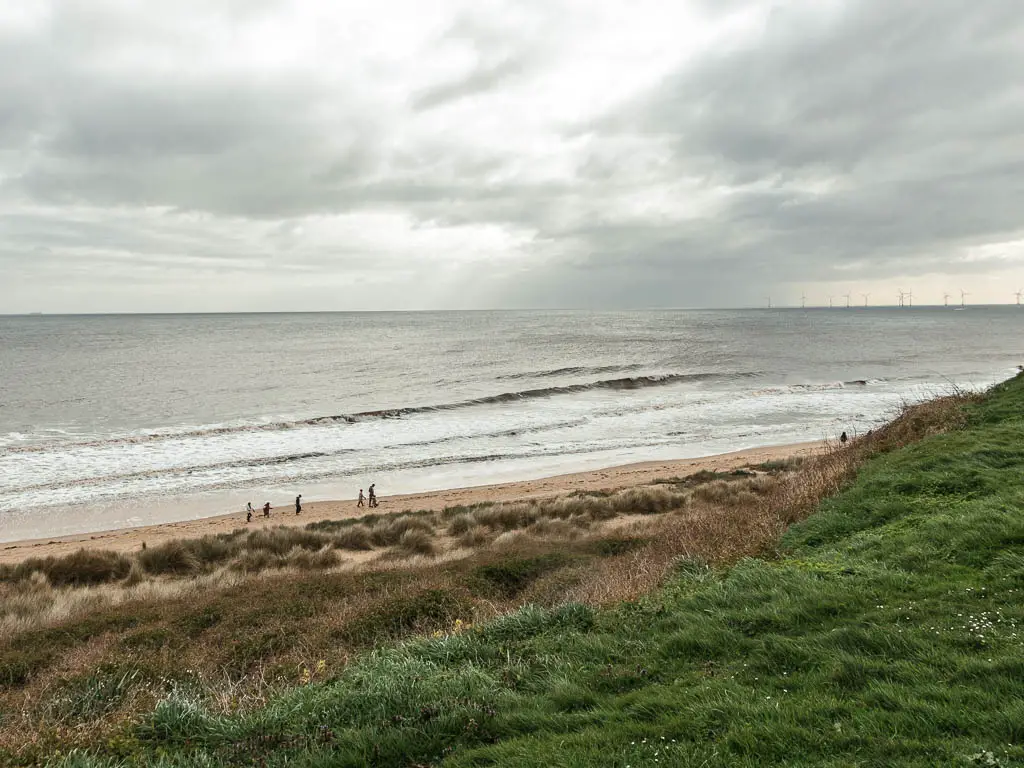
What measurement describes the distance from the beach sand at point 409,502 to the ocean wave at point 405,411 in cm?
1328

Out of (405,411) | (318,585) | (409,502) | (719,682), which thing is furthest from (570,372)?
(719,682)

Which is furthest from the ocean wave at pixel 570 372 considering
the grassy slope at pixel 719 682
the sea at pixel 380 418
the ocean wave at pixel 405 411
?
the grassy slope at pixel 719 682

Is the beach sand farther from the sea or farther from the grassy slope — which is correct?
the grassy slope

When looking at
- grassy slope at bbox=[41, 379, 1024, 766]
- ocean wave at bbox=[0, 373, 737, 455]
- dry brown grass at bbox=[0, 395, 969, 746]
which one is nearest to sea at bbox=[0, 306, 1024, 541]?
ocean wave at bbox=[0, 373, 737, 455]

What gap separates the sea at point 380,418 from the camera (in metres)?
27.1

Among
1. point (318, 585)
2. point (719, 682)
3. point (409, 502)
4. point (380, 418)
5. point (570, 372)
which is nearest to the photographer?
point (719, 682)

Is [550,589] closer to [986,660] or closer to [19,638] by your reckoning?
[986,660]

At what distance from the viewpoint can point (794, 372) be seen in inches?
2564

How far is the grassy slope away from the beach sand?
15198 millimetres

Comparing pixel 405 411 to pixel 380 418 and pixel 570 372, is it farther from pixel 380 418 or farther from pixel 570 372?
pixel 570 372

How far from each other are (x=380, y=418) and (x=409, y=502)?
1877 centimetres

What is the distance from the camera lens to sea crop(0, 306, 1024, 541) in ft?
88.8

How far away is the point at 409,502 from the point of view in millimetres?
23812

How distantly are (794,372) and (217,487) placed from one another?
59.4 m
